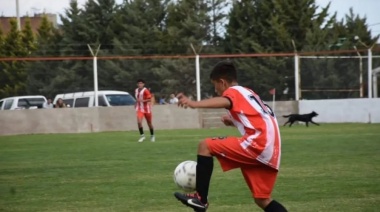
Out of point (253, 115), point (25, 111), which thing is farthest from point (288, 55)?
point (253, 115)

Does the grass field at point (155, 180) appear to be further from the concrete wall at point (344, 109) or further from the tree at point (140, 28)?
the tree at point (140, 28)

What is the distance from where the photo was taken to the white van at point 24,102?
114 feet

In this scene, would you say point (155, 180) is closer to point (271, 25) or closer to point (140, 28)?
point (271, 25)

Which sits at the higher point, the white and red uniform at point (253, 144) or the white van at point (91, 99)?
the white and red uniform at point (253, 144)

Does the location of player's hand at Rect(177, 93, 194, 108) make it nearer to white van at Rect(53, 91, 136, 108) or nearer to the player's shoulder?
the player's shoulder

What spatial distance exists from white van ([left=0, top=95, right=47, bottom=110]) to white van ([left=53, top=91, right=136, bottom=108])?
2.11 feet

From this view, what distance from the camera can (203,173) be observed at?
812 cm

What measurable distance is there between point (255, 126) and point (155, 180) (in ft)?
18.0

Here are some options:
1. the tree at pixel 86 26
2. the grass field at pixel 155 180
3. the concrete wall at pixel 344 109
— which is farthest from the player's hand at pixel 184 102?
the tree at pixel 86 26

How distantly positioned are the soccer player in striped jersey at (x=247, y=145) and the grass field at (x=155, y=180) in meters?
1.86

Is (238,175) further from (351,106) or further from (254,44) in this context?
(254,44)

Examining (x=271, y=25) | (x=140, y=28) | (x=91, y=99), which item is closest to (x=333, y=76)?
(x=91, y=99)

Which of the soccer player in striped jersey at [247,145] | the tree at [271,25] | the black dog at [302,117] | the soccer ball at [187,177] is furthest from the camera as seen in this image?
the tree at [271,25]

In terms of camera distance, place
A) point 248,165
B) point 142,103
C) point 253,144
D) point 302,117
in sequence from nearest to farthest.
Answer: point 253,144
point 248,165
point 142,103
point 302,117
